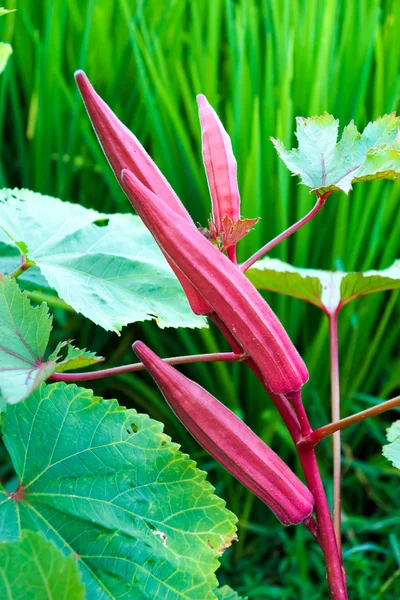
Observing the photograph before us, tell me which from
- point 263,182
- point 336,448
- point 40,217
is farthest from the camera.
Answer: point 263,182

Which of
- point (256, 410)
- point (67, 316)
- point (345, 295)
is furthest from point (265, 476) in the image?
point (67, 316)

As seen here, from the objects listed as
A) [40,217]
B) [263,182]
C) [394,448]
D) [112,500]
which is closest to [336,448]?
[394,448]

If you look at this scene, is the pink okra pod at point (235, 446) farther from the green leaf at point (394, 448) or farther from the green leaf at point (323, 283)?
the green leaf at point (323, 283)

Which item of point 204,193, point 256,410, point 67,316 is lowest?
point 256,410

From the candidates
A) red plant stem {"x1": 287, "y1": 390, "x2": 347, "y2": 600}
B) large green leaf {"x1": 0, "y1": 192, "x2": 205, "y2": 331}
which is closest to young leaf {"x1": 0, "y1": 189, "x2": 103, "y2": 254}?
large green leaf {"x1": 0, "y1": 192, "x2": 205, "y2": 331}

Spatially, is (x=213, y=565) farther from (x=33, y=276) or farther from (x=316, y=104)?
(x=316, y=104)

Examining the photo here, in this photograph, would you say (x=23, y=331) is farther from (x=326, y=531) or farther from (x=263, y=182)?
(x=263, y=182)
